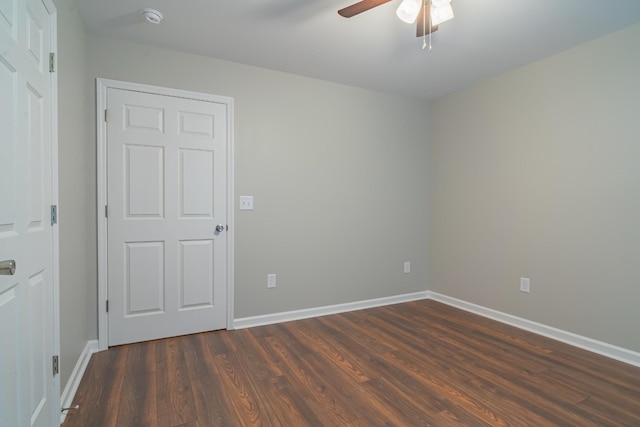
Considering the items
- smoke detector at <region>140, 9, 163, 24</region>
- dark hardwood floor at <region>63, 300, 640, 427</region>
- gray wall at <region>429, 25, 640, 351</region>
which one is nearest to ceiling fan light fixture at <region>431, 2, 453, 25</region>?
gray wall at <region>429, 25, 640, 351</region>

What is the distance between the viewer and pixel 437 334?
9.45 ft

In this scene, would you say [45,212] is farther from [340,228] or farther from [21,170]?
[340,228]

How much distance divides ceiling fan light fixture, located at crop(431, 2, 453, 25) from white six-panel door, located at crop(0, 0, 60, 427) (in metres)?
1.98

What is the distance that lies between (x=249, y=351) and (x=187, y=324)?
27.2 inches

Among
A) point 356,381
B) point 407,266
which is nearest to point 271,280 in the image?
point 356,381

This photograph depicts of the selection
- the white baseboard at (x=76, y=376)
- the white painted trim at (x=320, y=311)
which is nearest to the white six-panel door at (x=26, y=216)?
the white baseboard at (x=76, y=376)

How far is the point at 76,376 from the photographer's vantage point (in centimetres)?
203

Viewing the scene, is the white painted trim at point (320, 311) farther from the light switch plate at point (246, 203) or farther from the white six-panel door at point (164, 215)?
the light switch plate at point (246, 203)

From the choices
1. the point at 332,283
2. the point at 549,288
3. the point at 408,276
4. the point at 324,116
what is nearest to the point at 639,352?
the point at 549,288

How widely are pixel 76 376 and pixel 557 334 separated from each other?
3.67 meters

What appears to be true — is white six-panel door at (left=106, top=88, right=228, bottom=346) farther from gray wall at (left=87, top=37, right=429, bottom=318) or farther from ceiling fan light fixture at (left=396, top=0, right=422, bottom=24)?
ceiling fan light fixture at (left=396, top=0, right=422, bottom=24)

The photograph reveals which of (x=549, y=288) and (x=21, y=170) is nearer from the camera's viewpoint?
(x=21, y=170)

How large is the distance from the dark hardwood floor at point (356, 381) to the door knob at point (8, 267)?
103cm

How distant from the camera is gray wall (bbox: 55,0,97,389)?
1824 mm
